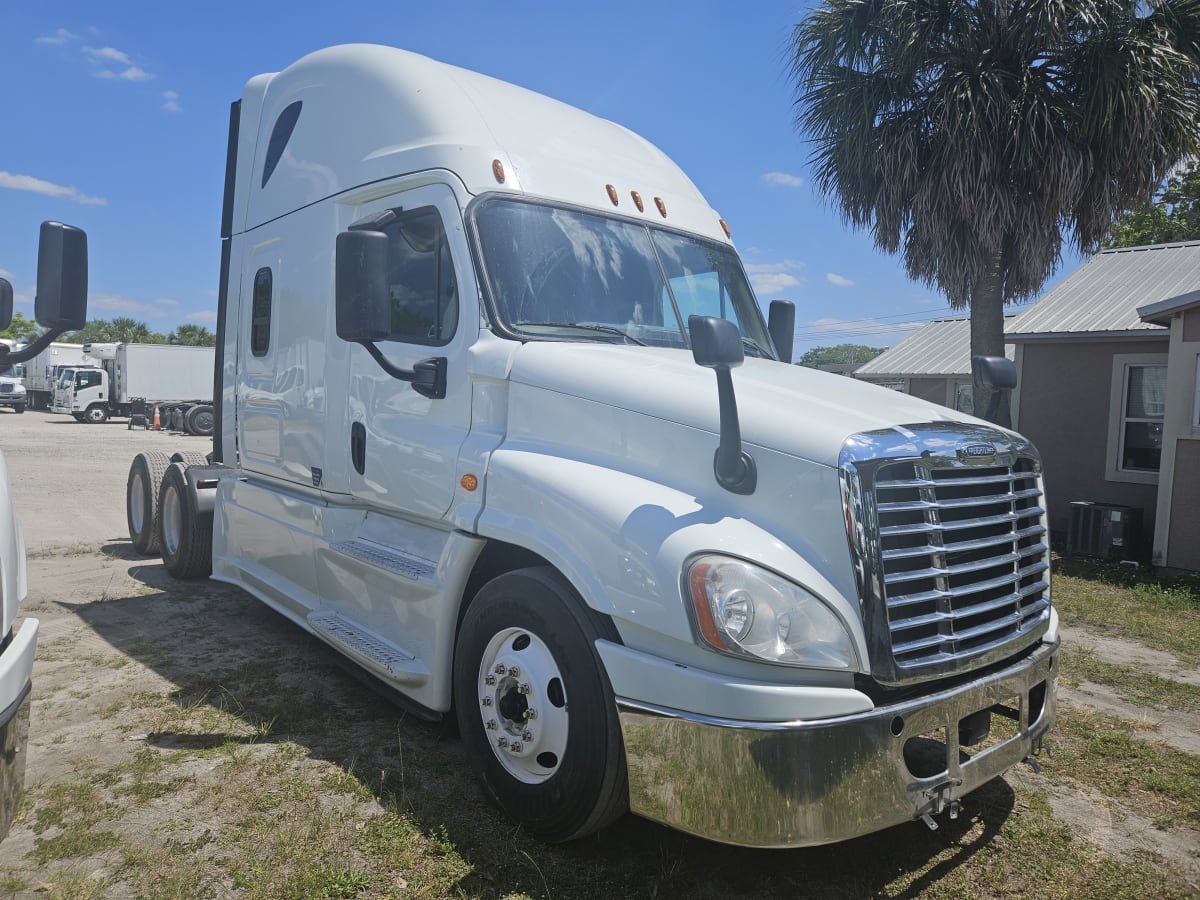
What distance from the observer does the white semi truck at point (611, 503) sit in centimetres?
268

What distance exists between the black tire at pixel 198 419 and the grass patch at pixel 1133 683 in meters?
29.0

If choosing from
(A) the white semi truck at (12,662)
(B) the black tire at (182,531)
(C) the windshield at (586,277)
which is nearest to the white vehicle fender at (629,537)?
(C) the windshield at (586,277)

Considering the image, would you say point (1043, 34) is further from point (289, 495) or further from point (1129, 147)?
point (289, 495)

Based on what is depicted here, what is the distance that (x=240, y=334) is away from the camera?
236 inches

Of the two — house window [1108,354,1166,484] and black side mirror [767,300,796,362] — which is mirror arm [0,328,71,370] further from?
house window [1108,354,1166,484]

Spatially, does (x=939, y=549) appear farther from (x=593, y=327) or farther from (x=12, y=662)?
(x=12, y=662)

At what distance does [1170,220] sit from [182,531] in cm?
3158

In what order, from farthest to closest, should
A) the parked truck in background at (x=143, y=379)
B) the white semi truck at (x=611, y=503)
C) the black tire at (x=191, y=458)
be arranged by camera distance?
the parked truck in background at (x=143, y=379) → the black tire at (x=191, y=458) → the white semi truck at (x=611, y=503)

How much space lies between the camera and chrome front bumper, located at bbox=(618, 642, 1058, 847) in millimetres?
2566

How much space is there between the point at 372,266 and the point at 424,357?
58 centimetres

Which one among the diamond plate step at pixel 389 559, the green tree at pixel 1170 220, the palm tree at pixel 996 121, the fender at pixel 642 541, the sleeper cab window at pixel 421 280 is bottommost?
the diamond plate step at pixel 389 559

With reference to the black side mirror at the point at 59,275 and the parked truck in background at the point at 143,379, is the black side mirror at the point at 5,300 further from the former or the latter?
the parked truck in background at the point at 143,379

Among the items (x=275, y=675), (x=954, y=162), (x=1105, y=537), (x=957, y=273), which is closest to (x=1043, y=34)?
(x=954, y=162)

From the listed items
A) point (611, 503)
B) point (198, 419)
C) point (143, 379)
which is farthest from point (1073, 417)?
point (143, 379)
